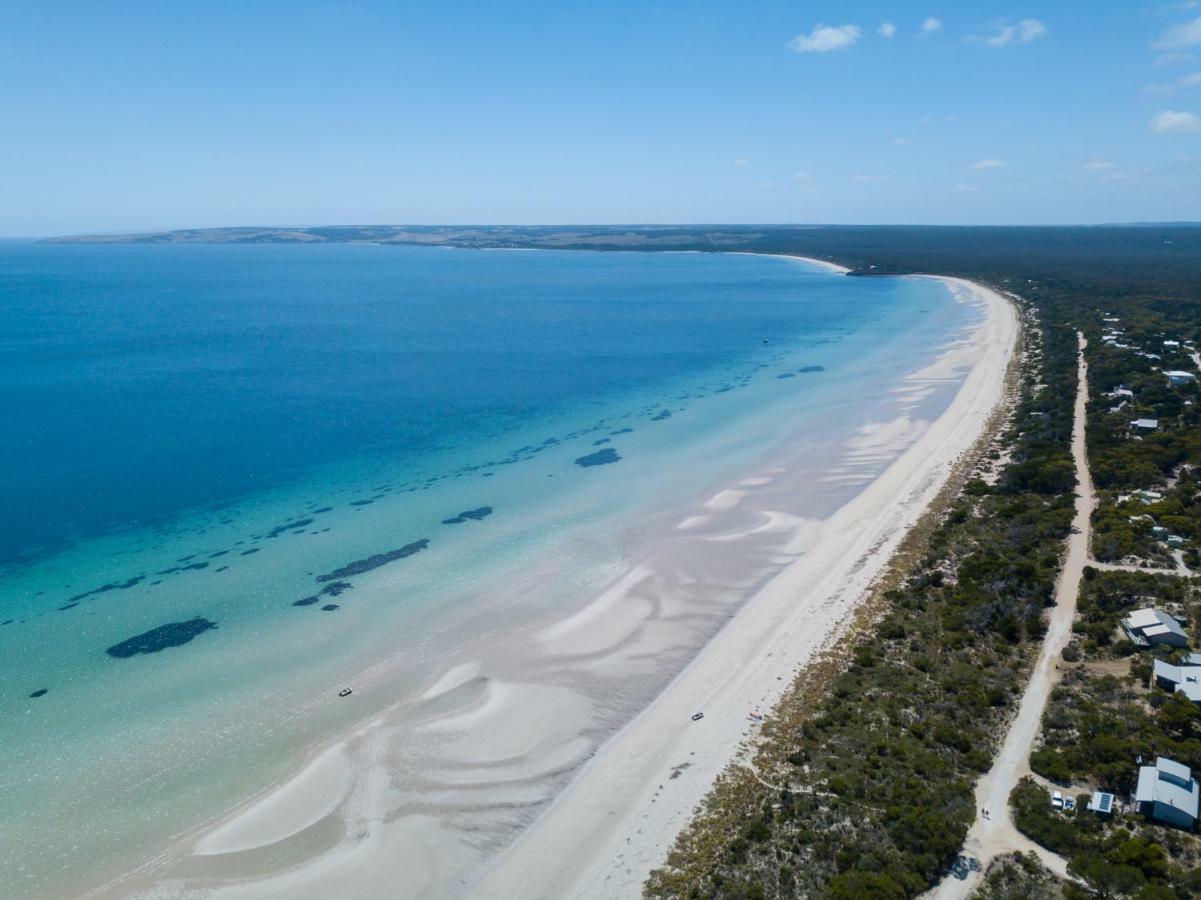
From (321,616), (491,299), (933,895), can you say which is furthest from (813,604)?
(491,299)

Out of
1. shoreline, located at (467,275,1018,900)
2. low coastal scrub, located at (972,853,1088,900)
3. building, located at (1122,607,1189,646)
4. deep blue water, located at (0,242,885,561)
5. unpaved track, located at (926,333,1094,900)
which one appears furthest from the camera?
deep blue water, located at (0,242,885,561)

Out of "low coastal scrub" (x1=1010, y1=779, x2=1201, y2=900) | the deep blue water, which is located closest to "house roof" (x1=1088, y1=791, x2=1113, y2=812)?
"low coastal scrub" (x1=1010, y1=779, x2=1201, y2=900)

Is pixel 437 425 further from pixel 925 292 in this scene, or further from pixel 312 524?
pixel 925 292

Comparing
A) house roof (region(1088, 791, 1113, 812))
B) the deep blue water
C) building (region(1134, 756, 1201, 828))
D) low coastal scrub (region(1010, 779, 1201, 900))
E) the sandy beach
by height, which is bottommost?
the sandy beach

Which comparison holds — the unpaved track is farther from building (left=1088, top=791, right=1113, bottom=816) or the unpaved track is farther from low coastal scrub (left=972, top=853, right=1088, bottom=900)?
building (left=1088, top=791, right=1113, bottom=816)

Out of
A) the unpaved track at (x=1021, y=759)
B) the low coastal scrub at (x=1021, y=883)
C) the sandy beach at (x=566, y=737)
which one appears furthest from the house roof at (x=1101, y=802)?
the sandy beach at (x=566, y=737)

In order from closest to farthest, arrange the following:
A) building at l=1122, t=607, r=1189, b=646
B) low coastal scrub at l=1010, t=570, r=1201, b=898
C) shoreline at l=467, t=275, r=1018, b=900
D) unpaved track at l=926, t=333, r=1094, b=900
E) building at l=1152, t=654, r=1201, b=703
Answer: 1. low coastal scrub at l=1010, t=570, r=1201, b=898
2. unpaved track at l=926, t=333, r=1094, b=900
3. shoreline at l=467, t=275, r=1018, b=900
4. building at l=1152, t=654, r=1201, b=703
5. building at l=1122, t=607, r=1189, b=646

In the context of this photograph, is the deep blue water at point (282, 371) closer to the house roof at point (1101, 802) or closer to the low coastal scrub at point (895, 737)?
the low coastal scrub at point (895, 737)
